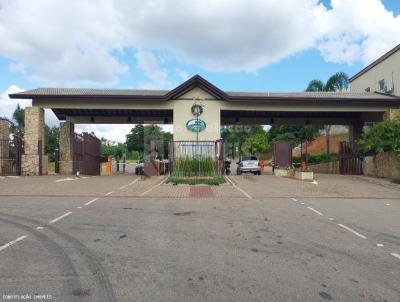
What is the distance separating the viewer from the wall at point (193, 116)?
29922 mm

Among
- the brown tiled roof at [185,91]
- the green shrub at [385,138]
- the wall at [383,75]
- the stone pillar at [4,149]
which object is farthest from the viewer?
the wall at [383,75]

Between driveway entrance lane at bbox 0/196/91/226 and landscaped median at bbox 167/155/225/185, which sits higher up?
landscaped median at bbox 167/155/225/185

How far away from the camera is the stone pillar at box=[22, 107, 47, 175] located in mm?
27688

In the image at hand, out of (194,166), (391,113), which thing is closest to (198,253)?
(194,166)

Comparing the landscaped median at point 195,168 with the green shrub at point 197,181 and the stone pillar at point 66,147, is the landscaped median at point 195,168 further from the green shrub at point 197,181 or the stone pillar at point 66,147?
the stone pillar at point 66,147

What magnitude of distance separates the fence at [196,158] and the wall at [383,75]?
1472cm

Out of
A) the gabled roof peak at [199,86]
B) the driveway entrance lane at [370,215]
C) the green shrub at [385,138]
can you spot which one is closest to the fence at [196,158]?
the gabled roof peak at [199,86]

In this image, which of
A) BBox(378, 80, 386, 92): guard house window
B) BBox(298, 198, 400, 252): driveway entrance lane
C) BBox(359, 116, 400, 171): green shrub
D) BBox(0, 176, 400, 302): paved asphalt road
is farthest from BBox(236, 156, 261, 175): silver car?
BBox(0, 176, 400, 302): paved asphalt road

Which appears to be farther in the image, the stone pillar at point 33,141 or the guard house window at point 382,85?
the guard house window at point 382,85

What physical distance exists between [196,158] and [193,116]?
7.55 metres

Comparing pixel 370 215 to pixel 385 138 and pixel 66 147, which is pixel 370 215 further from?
pixel 66 147

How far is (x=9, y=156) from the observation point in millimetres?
28047

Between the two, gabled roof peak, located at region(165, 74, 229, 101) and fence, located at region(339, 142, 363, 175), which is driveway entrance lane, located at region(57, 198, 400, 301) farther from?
fence, located at region(339, 142, 363, 175)

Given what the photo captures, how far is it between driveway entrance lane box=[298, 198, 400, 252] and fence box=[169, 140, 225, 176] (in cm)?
845
